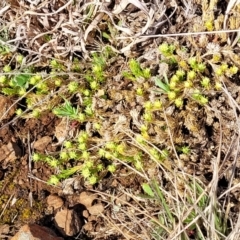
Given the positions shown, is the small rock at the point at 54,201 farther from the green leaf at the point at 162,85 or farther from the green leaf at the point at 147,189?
the green leaf at the point at 162,85

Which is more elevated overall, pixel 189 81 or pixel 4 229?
pixel 189 81

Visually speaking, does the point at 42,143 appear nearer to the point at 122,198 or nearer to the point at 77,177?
the point at 77,177

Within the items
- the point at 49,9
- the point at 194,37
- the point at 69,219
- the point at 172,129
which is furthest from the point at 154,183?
the point at 49,9

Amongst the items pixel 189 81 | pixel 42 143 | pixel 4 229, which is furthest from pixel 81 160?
pixel 189 81

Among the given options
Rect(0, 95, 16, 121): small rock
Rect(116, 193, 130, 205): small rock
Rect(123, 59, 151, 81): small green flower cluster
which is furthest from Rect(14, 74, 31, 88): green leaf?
Rect(116, 193, 130, 205): small rock

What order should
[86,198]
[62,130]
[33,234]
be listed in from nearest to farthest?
[33,234] < [86,198] < [62,130]

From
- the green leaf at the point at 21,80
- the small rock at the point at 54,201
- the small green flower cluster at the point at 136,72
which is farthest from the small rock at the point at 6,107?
the small green flower cluster at the point at 136,72

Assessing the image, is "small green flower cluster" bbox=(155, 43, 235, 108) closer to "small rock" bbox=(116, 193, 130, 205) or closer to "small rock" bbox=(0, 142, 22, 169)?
"small rock" bbox=(116, 193, 130, 205)

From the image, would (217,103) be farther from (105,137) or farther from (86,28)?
(86,28)
